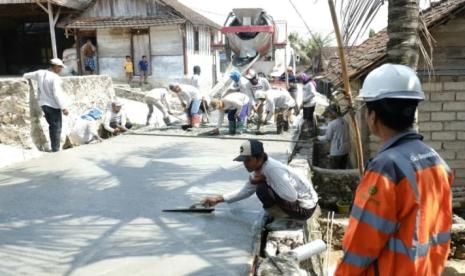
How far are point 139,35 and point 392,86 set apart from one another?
765 inches

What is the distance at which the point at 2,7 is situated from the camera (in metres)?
18.8

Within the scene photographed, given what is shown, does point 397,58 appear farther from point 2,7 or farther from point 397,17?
point 2,7

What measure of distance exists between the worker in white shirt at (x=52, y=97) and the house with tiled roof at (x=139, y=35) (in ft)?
37.6

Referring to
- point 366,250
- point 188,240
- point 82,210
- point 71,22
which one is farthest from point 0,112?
point 71,22

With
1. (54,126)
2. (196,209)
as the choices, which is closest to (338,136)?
(196,209)

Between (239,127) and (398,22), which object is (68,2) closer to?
(239,127)

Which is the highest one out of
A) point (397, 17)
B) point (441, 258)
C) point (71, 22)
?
point (71, 22)

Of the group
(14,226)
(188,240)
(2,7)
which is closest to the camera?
(188,240)

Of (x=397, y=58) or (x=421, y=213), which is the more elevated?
(x=397, y=58)

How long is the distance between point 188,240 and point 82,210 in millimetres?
1438

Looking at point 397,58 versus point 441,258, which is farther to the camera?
point 397,58

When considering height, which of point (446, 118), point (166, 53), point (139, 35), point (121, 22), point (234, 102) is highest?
point (121, 22)

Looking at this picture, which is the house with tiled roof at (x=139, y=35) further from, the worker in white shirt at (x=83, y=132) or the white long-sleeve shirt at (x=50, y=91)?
the white long-sleeve shirt at (x=50, y=91)

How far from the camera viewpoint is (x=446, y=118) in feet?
26.2
